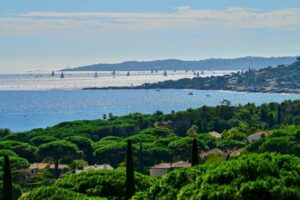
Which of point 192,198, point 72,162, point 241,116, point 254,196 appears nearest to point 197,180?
point 192,198

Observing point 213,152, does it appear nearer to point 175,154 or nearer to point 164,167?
point 175,154

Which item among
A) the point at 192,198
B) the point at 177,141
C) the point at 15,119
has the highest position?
the point at 192,198

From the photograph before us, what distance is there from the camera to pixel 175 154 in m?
65.0

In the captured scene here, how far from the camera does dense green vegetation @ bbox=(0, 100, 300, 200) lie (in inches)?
693

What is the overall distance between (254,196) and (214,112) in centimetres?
8190

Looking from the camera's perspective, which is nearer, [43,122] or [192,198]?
[192,198]

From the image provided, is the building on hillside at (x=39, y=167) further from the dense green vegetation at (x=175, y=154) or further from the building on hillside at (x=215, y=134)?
the building on hillside at (x=215, y=134)

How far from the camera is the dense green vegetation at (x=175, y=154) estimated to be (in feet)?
57.8

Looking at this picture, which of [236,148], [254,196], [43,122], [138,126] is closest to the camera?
[254,196]

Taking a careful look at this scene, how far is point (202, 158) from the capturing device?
62938 millimetres

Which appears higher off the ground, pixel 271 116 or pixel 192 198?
pixel 192 198

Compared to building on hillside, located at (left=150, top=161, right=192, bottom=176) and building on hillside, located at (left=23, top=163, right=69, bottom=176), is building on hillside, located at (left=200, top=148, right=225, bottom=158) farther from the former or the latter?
building on hillside, located at (left=23, top=163, right=69, bottom=176)

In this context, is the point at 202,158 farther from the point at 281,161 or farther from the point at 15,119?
the point at 15,119

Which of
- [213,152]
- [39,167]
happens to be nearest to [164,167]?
[213,152]
